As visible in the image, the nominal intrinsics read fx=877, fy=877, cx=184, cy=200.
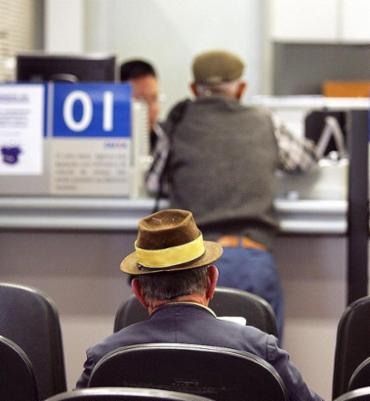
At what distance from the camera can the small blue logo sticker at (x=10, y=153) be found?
3232mm

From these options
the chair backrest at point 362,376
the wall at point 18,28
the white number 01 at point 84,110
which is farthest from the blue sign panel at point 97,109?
the wall at point 18,28

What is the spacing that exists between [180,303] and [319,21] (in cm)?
528

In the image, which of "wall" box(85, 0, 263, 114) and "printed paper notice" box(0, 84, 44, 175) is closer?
"printed paper notice" box(0, 84, 44, 175)

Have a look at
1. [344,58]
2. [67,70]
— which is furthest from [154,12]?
[67,70]

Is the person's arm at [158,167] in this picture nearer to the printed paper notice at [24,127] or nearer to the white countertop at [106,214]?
the white countertop at [106,214]

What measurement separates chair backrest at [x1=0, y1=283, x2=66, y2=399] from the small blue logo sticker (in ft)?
3.22

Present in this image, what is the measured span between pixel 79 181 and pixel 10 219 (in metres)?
0.30

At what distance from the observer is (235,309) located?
2.33m

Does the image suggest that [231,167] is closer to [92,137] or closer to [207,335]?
[92,137]

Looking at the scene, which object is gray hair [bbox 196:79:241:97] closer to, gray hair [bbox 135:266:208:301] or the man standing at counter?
the man standing at counter

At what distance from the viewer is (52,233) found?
3322 millimetres

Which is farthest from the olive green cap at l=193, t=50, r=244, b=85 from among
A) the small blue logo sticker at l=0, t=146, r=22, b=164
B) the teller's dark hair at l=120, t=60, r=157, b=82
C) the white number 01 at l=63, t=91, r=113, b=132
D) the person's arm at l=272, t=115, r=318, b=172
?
the teller's dark hair at l=120, t=60, r=157, b=82

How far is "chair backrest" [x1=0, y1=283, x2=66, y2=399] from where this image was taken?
2340 millimetres

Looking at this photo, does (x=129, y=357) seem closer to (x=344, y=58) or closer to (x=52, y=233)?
(x=52, y=233)
